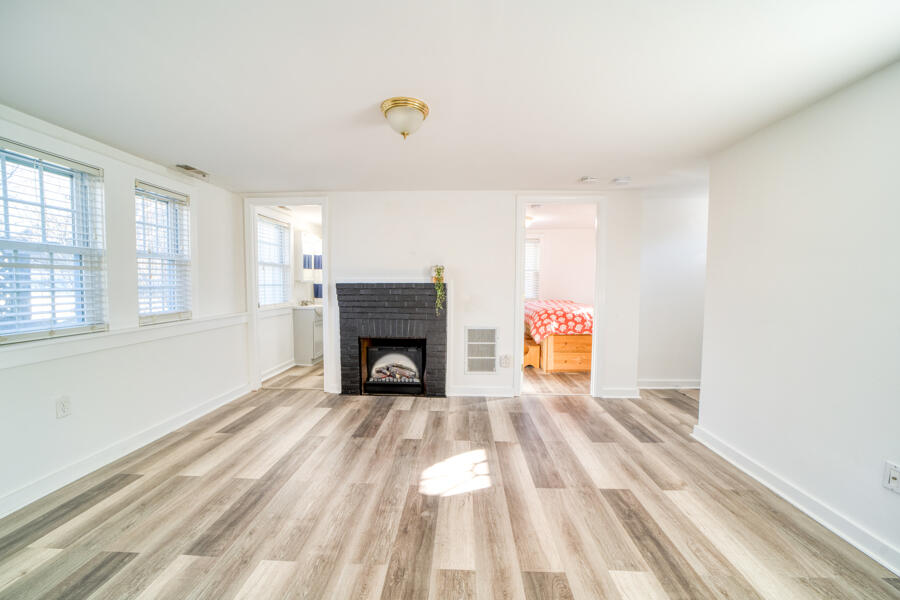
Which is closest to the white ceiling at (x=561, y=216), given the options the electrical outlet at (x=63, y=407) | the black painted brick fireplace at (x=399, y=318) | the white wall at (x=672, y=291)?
the white wall at (x=672, y=291)

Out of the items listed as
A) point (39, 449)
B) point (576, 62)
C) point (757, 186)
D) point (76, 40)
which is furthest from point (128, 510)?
point (757, 186)

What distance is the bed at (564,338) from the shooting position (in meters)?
4.43

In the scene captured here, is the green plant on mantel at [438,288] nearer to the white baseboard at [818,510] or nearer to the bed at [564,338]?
the bed at [564,338]

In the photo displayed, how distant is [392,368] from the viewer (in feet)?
12.1

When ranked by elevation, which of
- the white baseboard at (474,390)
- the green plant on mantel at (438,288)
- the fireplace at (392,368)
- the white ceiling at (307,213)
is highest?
the white ceiling at (307,213)

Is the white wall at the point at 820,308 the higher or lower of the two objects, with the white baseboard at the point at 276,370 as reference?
higher

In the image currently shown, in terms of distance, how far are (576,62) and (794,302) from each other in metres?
1.89

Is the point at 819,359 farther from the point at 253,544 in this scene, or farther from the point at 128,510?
the point at 128,510

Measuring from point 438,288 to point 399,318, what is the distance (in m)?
0.56

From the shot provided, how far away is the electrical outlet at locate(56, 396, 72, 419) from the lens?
1.98 meters

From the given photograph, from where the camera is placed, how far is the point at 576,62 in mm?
1416

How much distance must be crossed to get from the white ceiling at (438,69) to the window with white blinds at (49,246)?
0.32 metres

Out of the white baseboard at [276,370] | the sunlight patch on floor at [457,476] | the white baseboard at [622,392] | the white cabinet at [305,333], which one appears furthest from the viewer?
the white cabinet at [305,333]

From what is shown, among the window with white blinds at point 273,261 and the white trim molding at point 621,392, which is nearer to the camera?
the white trim molding at point 621,392
